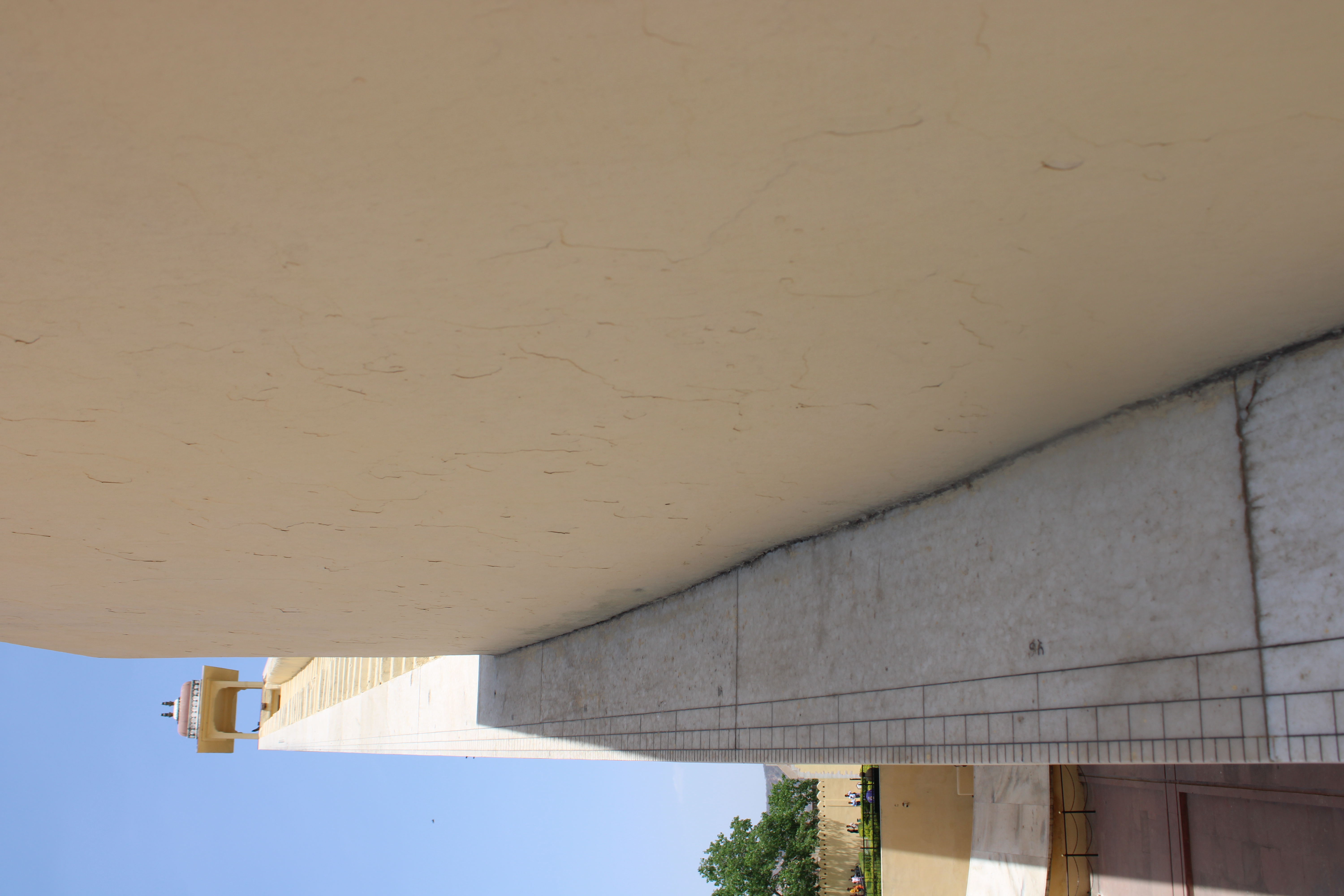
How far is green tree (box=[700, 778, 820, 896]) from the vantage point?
18.0 m

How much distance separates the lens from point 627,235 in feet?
6.38

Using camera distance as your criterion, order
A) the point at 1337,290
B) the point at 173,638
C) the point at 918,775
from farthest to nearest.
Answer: the point at 918,775, the point at 173,638, the point at 1337,290

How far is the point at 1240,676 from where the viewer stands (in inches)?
90.4

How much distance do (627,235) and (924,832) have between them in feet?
26.1

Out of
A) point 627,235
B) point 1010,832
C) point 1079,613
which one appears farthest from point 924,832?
point 627,235

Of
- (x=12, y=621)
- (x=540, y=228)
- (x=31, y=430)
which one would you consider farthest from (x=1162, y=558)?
(x=12, y=621)

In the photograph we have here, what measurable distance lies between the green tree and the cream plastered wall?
16.7 m

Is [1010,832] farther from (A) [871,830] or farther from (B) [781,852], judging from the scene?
(B) [781,852]

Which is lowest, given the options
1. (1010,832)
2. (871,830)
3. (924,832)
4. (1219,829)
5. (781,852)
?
(781,852)

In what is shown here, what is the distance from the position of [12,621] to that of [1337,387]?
7097 millimetres

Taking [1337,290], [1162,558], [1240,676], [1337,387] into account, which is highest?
[1337,290]

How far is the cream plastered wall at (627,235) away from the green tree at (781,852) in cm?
1670

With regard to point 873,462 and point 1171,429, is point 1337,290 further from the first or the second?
point 873,462

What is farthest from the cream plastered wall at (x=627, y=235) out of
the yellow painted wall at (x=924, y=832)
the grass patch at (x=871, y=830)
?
the grass patch at (x=871, y=830)
